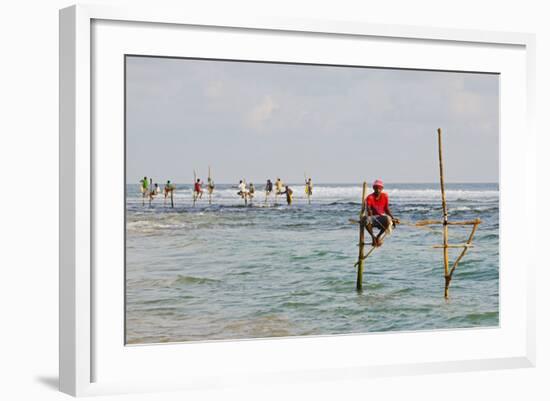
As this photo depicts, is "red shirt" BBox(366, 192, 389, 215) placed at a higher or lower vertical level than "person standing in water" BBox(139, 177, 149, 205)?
lower

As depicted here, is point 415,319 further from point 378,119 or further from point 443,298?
point 378,119

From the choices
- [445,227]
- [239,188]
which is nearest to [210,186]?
[239,188]

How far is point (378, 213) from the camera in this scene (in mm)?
7715

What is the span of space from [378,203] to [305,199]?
61cm

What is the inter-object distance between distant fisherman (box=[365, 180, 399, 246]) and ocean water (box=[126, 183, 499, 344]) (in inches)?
2.6

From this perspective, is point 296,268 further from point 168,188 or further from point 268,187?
point 168,188

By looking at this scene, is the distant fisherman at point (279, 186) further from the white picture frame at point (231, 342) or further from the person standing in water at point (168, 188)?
the white picture frame at point (231, 342)

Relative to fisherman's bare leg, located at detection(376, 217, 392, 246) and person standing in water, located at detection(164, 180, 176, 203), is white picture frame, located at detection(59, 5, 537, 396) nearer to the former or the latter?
person standing in water, located at detection(164, 180, 176, 203)

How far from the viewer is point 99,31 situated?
673 centimetres

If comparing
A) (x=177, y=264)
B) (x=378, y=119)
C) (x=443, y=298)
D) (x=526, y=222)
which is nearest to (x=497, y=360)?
(x=443, y=298)

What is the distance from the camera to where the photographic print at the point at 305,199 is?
278 inches

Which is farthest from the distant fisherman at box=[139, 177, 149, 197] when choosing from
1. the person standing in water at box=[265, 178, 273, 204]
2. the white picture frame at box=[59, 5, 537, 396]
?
the person standing in water at box=[265, 178, 273, 204]

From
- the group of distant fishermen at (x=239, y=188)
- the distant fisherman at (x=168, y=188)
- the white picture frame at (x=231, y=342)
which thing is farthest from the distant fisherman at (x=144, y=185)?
the white picture frame at (x=231, y=342)

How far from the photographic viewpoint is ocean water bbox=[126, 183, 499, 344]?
23.1 feet
